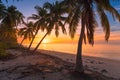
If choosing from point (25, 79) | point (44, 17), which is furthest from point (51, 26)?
point (25, 79)

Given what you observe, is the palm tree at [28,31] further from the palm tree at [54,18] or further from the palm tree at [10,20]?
the palm tree at [54,18]

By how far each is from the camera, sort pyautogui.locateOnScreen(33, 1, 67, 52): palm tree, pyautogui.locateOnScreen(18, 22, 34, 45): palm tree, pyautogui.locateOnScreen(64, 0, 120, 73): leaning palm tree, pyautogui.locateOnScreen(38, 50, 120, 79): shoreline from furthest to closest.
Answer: pyautogui.locateOnScreen(18, 22, 34, 45): palm tree → pyautogui.locateOnScreen(33, 1, 67, 52): palm tree → pyautogui.locateOnScreen(38, 50, 120, 79): shoreline → pyautogui.locateOnScreen(64, 0, 120, 73): leaning palm tree

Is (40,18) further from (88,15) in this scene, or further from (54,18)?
(88,15)

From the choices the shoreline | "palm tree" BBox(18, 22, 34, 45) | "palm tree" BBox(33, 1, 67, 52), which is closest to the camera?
the shoreline

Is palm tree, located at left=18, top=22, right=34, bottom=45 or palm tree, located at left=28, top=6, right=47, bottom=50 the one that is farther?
palm tree, located at left=18, top=22, right=34, bottom=45

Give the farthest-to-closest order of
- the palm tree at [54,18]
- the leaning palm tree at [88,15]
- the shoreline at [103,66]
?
the palm tree at [54,18], the shoreline at [103,66], the leaning palm tree at [88,15]

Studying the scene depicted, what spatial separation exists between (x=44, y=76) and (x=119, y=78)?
7.62 meters

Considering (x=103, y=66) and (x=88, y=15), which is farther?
(x=103, y=66)

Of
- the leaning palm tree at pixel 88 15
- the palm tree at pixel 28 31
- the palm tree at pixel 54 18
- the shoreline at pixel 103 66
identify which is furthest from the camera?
the palm tree at pixel 28 31

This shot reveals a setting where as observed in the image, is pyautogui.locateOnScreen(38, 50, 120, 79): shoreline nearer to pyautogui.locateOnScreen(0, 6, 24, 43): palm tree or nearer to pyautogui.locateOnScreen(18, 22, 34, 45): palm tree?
pyautogui.locateOnScreen(0, 6, 24, 43): palm tree

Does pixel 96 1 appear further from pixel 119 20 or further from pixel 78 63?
pixel 78 63

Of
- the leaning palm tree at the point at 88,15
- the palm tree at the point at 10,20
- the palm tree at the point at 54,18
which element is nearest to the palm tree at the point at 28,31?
the palm tree at the point at 10,20

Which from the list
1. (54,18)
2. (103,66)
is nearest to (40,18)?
(54,18)

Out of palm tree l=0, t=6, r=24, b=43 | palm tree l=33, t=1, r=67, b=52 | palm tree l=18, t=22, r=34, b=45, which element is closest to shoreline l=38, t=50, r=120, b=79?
palm tree l=33, t=1, r=67, b=52
